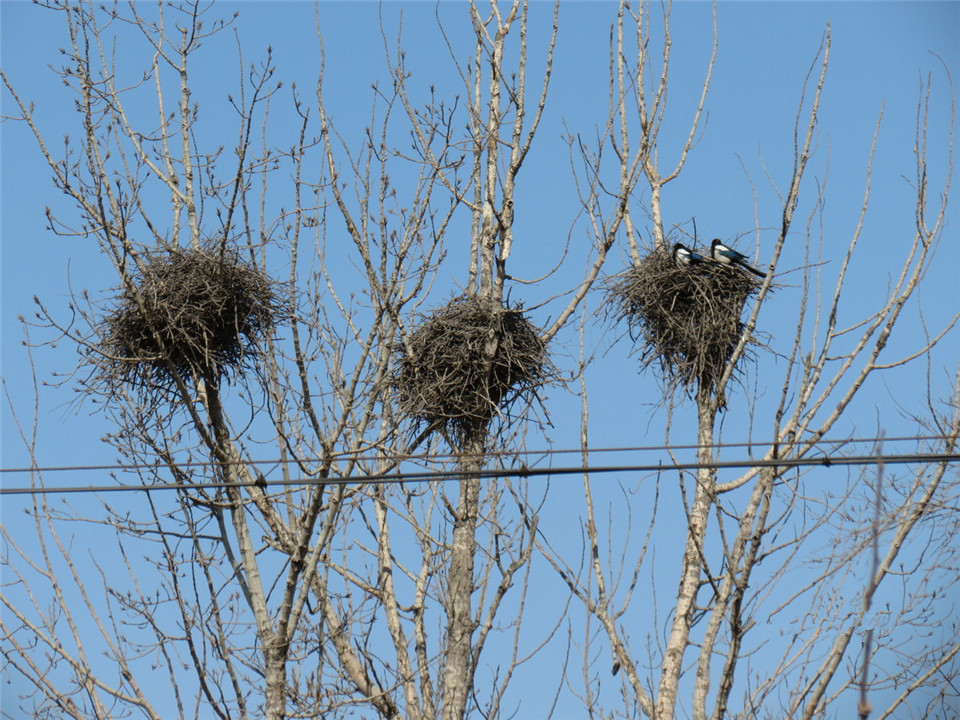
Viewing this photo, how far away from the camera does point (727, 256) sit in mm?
8406

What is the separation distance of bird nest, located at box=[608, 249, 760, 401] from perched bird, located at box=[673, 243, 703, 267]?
0.14 ft

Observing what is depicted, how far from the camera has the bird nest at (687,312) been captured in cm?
791

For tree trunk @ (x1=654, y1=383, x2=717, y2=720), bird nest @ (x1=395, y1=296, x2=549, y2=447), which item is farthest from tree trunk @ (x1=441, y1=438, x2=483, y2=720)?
tree trunk @ (x1=654, y1=383, x2=717, y2=720)

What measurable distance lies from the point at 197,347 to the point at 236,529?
38.6 inches

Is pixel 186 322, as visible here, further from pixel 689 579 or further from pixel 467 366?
pixel 689 579

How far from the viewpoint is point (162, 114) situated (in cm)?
836

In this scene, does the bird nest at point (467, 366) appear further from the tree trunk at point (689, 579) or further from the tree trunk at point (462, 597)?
the tree trunk at point (689, 579)

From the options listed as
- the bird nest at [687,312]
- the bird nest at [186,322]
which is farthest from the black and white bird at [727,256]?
the bird nest at [186,322]

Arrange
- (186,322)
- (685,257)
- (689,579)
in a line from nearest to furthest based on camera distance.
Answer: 1. (186,322)
2. (689,579)
3. (685,257)

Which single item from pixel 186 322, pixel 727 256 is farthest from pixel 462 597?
pixel 727 256

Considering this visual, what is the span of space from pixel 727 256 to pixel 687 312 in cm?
64

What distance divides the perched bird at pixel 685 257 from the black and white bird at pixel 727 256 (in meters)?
0.14

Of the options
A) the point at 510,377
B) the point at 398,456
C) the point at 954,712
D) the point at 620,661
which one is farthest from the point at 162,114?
the point at 954,712

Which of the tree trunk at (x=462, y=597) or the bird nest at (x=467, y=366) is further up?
the bird nest at (x=467, y=366)
